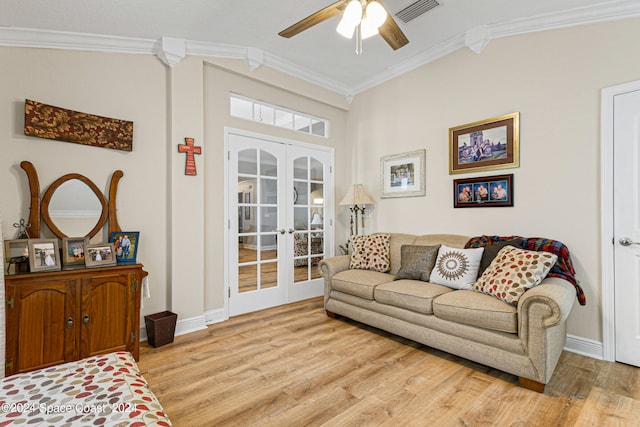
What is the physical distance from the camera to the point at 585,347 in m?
2.47

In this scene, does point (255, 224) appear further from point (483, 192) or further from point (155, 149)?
point (483, 192)

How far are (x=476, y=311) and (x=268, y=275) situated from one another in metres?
2.35

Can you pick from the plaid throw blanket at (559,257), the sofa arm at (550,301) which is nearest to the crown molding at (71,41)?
the sofa arm at (550,301)

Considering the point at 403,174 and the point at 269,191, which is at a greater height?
the point at 403,174

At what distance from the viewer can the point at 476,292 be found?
244 cm

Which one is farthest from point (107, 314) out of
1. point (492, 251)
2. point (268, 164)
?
point (492, 251)

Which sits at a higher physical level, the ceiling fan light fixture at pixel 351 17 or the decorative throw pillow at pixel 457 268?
the ceiling fan light fixture at pixel 351 17

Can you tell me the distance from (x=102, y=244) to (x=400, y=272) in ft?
8.72

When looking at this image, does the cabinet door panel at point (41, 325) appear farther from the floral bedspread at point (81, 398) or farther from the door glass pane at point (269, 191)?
the door glass pane at point (269, 191)

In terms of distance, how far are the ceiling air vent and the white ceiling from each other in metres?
0.06

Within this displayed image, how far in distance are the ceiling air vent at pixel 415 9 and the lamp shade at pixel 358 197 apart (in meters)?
1.90

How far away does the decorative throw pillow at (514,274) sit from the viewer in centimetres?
213

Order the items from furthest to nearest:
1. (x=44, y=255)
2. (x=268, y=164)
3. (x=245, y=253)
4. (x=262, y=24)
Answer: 1. (x=268, y=164)
2. (x=245, y=253)
3. (x=262, y=24)
4. (x=44, y=255)

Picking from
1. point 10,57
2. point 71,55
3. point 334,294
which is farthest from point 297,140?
point 10,57
